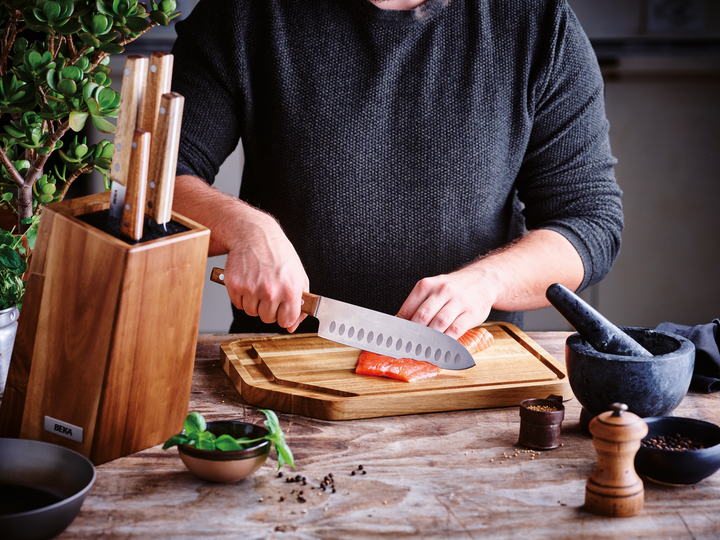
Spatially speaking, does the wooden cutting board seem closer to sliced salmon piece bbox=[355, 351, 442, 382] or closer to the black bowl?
sliced salmon piece bbox=[355, 351, 442, 382]

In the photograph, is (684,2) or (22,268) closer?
(22,268)

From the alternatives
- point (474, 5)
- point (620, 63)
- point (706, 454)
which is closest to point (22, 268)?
point (706, 454)

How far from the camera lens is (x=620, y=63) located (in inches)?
128

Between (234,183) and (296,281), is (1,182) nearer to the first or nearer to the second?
(296,281)

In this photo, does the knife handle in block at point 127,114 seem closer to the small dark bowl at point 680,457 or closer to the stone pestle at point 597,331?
the stone pestle at point 597,331

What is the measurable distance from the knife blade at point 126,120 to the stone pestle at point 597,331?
0.70m

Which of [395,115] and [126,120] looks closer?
[126,120]

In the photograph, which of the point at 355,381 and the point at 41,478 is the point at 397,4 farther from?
the point at 41,478

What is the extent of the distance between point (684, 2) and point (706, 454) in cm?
307

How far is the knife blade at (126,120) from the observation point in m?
0.91

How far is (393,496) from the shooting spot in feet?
2.98

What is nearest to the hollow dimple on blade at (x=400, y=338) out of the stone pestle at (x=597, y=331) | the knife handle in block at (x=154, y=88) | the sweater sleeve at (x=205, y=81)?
the stone pestle at (x=597, y=331)

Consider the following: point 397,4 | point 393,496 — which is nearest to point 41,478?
point 393,496

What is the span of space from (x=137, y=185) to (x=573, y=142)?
3.89ft
